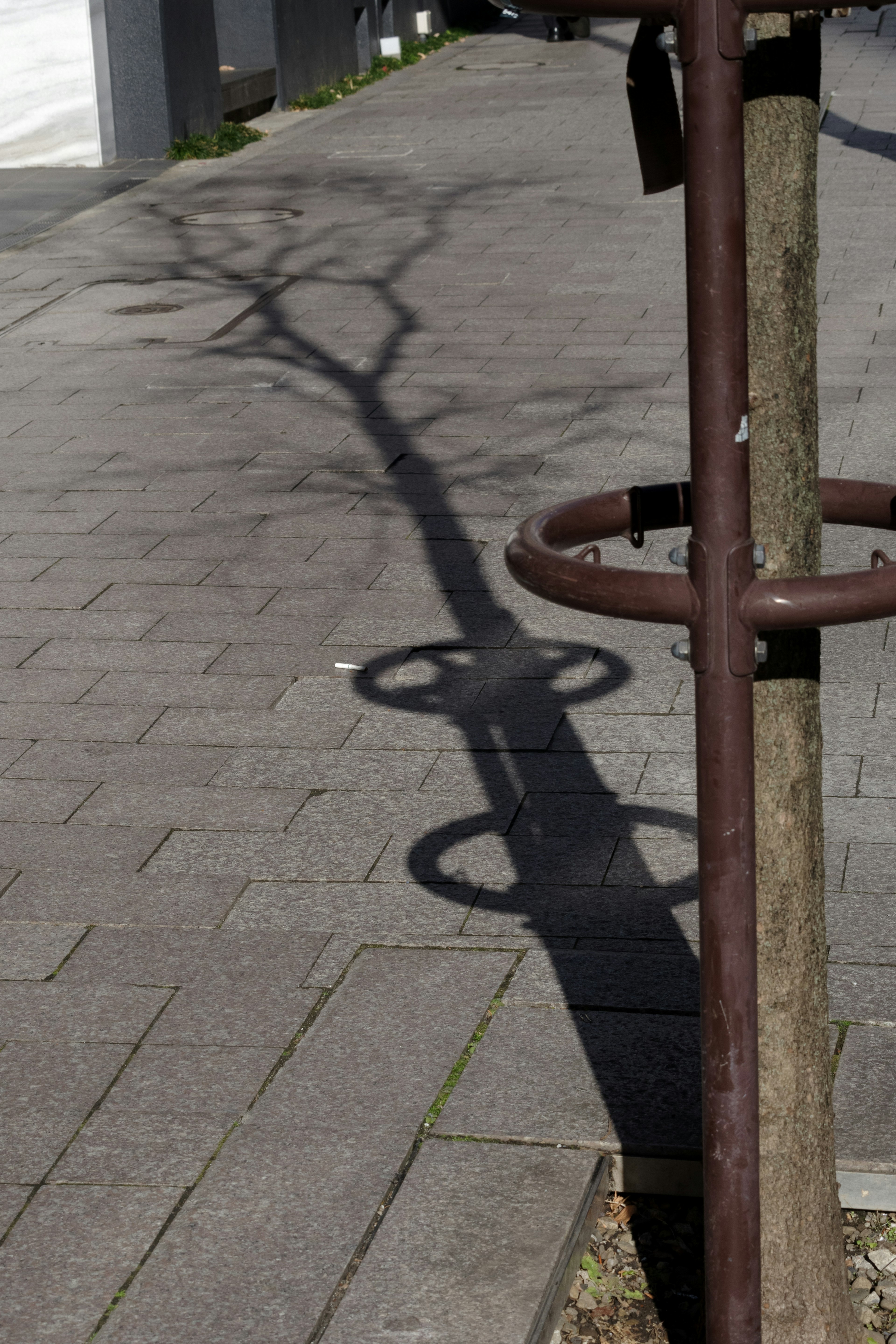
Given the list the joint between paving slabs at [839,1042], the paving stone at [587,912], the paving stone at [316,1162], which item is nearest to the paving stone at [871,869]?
the paving stone at [587,912]

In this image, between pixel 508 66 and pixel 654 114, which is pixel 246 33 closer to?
pixel 508 66

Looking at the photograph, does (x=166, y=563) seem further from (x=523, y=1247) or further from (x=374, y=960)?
(x=523, y=1247)

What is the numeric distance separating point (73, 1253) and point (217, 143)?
54.9 ft

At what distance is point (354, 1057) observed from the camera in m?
3.63

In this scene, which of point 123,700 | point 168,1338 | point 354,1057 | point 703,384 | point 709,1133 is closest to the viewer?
point 703,384

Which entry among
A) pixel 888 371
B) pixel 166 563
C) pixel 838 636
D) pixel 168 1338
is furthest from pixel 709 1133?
pixel 888 371

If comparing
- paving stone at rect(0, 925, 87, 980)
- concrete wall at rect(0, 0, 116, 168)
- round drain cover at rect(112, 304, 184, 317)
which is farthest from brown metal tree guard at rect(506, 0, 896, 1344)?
concrete wall at rect(0, 0, 116, 168)

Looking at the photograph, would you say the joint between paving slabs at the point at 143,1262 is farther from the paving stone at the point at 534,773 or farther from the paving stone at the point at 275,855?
the paving stone at the point at 534,773

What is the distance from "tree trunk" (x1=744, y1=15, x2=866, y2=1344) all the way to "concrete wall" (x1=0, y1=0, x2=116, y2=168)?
53.3 feet

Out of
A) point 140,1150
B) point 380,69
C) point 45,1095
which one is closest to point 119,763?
point 45,1095

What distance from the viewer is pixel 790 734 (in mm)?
2693

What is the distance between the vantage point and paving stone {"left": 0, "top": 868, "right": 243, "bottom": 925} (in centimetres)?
439

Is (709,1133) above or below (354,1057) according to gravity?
above

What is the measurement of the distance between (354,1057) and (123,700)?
248cm
